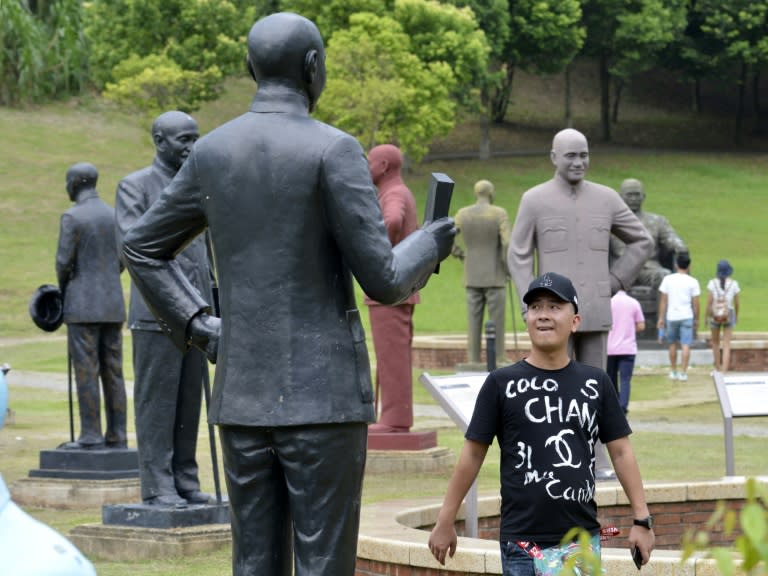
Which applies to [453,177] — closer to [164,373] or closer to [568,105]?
[568,105]

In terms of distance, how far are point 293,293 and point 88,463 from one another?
7.63m

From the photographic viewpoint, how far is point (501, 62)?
73.7 metres

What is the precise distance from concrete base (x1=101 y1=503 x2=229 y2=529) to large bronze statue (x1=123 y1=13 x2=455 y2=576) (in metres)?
4.51

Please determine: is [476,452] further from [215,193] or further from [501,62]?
[501,62]

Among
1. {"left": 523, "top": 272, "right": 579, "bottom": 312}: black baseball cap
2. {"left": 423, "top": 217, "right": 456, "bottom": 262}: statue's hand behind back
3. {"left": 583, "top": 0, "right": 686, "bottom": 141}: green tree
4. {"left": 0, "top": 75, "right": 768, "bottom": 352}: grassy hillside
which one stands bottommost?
{"left": 0, "top": 75, "right": 768, "bottom": 352}: grassy hillside

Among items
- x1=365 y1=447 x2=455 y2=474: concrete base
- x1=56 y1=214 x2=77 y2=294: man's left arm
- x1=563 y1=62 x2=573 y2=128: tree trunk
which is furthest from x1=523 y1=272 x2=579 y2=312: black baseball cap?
x1=563 y1=62 x2=573 y2=128: tree trunk

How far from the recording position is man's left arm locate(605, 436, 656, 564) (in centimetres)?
561

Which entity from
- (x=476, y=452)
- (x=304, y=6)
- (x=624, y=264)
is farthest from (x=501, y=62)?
(x=476, y=452)

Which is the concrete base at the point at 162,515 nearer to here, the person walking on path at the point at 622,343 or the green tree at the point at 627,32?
the person walking on path at the point at 622,343

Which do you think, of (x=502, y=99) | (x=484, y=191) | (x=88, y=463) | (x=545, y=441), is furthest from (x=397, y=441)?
(x=502, y=99)

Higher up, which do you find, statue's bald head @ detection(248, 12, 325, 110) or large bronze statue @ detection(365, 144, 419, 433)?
statue's bald head @ detection(248, 12, 325, 110)

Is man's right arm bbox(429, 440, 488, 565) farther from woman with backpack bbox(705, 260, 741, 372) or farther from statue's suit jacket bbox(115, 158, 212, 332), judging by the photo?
woman with backpack bbox(705, 260, 741, 372)

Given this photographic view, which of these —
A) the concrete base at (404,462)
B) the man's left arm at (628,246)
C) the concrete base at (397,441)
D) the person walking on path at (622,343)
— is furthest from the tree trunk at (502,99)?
the man's left arm at (628,246)

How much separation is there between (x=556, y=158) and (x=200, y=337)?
5477 mm
